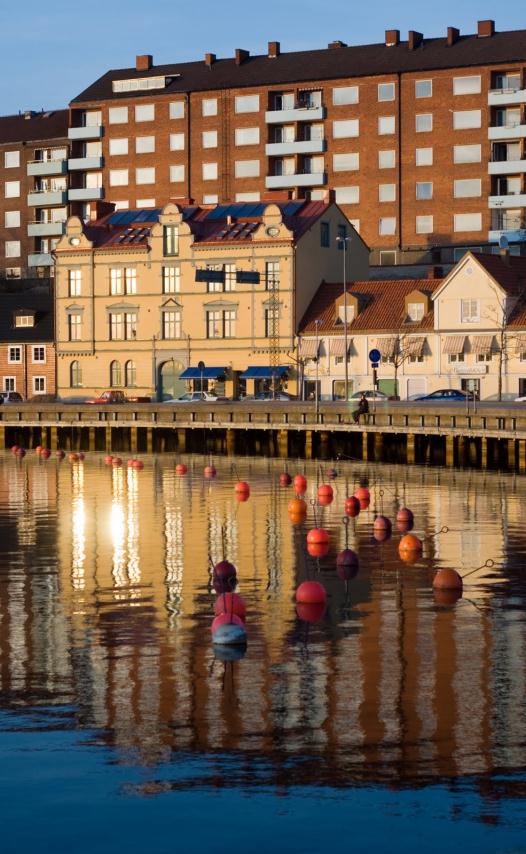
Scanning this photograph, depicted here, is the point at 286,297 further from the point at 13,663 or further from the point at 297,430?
the point at 13,663

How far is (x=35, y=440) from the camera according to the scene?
119875mm

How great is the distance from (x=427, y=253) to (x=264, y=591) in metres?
115

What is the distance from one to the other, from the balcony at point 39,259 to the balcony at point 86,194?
7.09 meters

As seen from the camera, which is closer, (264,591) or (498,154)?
(264,591)

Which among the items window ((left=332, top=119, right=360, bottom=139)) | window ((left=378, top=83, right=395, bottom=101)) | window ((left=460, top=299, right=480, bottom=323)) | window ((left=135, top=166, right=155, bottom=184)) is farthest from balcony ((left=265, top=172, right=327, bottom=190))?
window ((left=460, top=299, right=480, bottom=323))

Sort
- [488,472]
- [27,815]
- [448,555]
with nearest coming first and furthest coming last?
1. [27,815]
2. [448,555]
3. [488,472]

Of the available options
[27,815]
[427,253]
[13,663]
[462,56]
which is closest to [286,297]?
[427,253]

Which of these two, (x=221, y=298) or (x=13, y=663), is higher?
(x=221, y=298)

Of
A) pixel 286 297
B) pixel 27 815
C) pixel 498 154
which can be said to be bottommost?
pixel 27 815

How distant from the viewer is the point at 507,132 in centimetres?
14812

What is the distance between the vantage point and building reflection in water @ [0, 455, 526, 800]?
2381 cm

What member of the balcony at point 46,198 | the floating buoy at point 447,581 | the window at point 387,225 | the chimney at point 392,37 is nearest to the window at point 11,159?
the balcony at point 46,198

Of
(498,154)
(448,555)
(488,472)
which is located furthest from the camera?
(498,154)

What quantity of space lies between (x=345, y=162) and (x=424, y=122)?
9327 mm
